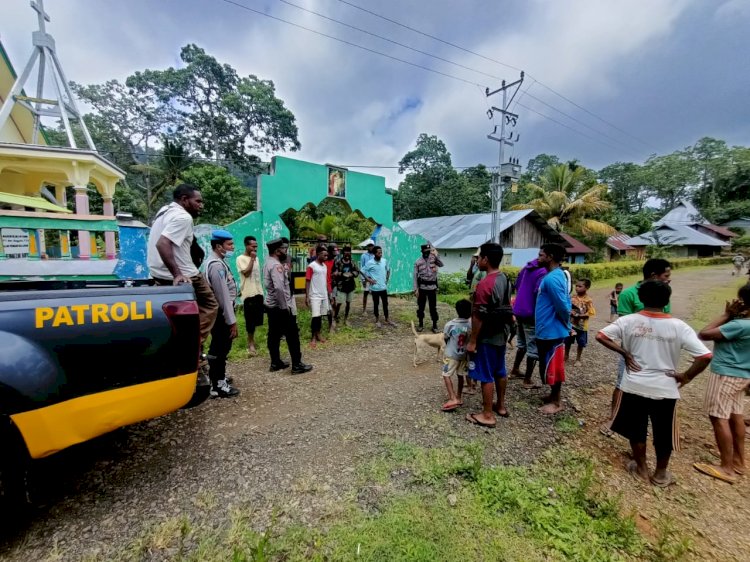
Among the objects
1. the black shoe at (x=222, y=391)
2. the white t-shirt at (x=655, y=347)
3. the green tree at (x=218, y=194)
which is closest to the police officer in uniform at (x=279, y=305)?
the black shoe at (x=222, y=391)

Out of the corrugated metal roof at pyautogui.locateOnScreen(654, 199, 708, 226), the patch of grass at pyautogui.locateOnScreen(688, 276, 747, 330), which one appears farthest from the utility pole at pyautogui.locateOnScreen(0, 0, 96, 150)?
the corrugated metal roof at pyautogui.locateOnScreen(654, 199, 708, 226)

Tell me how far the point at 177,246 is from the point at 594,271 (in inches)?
869

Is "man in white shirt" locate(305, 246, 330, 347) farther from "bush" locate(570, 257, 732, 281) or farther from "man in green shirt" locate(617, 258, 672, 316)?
"bush" locate(570, 257, 732, 281)

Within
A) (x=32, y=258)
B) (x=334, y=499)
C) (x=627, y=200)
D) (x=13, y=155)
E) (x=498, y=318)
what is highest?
(x=627, y=200)

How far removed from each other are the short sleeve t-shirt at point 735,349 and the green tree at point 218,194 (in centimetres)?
2012

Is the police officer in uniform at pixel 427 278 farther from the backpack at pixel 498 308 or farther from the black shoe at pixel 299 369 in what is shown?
the backpack at pixel 498 308

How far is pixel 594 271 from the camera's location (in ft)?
64.7

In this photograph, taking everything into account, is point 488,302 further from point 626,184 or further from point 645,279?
point 626,184

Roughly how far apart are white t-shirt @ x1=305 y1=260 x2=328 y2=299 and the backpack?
3.32 meters

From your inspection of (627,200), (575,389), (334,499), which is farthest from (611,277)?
(627,200)

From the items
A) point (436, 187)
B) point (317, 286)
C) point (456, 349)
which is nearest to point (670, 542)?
point (456, 349)

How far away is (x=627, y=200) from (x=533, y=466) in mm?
60079

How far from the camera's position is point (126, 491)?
2.42 m

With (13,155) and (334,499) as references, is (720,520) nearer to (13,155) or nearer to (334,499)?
(334,499)
